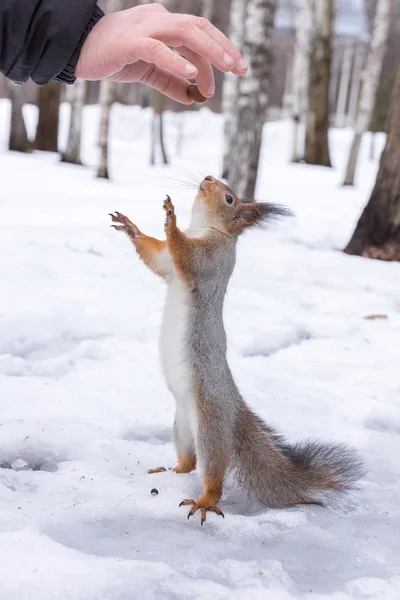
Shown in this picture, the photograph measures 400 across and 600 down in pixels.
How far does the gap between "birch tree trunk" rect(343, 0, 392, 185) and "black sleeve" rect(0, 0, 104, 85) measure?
12411mm

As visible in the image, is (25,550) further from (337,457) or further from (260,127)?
(260,127)

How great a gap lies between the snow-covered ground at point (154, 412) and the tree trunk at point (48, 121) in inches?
270

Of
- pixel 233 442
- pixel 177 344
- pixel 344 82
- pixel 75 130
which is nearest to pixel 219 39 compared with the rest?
pixel 177 344

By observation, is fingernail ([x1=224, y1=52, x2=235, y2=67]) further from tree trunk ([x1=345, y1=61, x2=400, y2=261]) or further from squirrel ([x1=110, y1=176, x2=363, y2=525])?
tree trunk ([x1=345, y1=61, x2=400, y2=261])

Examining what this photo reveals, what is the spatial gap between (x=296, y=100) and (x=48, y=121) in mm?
8347

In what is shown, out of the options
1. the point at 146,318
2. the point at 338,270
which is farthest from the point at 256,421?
the point at 338,270

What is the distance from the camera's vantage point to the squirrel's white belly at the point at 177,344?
7.97 ft

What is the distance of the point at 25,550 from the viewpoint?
74.4 inches

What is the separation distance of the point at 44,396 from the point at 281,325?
6.19 feet

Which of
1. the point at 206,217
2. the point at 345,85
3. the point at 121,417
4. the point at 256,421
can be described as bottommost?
the point at 121,417

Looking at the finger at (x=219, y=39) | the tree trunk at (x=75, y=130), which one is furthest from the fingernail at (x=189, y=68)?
the tree trunk at (x=75, y=130)

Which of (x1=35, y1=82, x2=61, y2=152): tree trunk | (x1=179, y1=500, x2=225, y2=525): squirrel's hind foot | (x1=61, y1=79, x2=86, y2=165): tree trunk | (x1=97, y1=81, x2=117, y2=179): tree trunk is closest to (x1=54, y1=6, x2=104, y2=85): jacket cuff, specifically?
(x1=179, y1=500, x2=225, y2=525): squirrel's hind foot

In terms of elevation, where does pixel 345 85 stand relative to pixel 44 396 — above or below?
→ above

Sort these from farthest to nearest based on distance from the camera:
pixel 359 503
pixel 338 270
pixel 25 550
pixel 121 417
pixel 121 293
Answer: pixel 338 270
pixel 121 293
pixel 121 417
pixel 359 503
pixel 25 550
